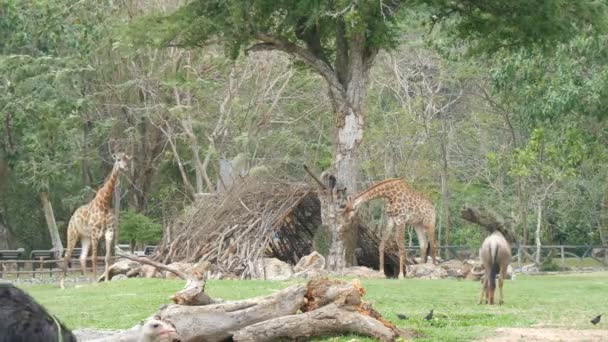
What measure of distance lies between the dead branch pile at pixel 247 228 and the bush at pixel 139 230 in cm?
1077

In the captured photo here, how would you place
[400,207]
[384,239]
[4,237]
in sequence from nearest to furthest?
[400,207], [384,239], [4,237]

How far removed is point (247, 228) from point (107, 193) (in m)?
3.23

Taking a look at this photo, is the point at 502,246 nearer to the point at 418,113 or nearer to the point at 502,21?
the point at 502,21

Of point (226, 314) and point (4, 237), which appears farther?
point (4, 237)

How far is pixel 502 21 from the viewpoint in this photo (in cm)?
2386

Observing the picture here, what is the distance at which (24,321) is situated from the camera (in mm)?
3969

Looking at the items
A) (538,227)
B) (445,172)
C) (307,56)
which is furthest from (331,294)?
(445,172)

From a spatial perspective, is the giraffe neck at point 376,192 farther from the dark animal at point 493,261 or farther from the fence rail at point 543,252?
the fence rail at point 543,252

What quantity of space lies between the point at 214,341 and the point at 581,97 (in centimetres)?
1615

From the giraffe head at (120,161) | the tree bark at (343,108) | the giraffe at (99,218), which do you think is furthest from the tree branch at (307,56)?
the giraffe at (99,218)

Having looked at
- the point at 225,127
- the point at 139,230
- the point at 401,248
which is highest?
the point at 225,127

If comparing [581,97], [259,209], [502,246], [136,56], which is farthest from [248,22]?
[136,56]

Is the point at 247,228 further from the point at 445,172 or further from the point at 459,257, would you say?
the point at 445,172

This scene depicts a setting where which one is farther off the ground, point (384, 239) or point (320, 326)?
point (384, 239)
